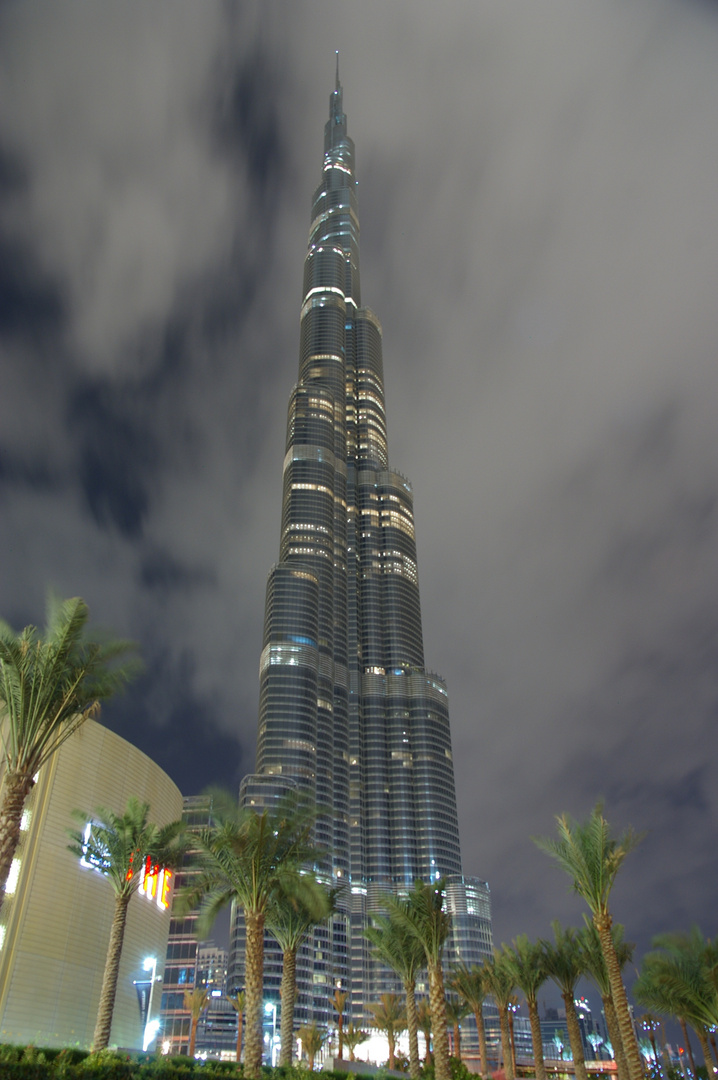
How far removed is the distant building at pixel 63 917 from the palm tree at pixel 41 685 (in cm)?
1645

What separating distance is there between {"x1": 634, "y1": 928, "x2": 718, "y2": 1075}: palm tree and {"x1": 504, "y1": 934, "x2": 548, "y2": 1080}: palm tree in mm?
8007

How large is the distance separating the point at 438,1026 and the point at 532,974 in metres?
16.4

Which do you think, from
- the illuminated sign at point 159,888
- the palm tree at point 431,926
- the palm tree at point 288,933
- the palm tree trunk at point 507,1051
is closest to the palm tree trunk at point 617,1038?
the palm tree trunk at point 507,1051

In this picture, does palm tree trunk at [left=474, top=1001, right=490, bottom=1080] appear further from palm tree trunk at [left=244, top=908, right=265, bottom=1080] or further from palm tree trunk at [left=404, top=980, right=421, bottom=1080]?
palm tree trunk at [left=244, top=908, right=265, bottom=1080]

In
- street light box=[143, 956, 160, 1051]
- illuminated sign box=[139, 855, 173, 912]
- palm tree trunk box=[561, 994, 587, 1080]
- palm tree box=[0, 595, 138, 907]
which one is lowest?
palm tree trunk box=[561, 994, 587, 1080]

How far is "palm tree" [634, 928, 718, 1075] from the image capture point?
36750 millimetres

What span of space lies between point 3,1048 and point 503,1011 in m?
43.2

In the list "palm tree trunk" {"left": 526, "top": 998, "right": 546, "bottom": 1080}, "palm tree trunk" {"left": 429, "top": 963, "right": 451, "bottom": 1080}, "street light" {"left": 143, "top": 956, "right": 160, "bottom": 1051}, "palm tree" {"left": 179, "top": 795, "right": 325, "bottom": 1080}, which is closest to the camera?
"palm tree" {"left": 179, "top": 795, "right": 325, "bottom": 1080}

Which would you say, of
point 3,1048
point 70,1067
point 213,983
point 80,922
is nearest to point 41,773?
point 80,922

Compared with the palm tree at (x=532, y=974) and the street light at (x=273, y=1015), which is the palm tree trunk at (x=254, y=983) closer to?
the palm tree at (x=532, y=974)

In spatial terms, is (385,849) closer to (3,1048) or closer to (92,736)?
(92,736)

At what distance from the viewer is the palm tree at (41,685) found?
25266mm

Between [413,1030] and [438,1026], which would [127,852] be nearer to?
[438,1026]

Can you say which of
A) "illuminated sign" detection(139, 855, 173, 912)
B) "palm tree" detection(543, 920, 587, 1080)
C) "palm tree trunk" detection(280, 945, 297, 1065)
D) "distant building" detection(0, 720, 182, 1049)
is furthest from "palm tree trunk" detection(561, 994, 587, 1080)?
"illuminated sign" detection(139, 855, 173, 912)
